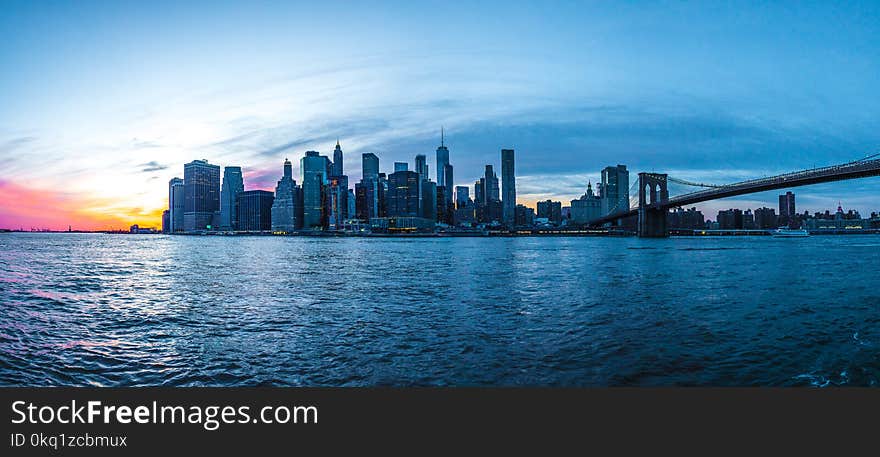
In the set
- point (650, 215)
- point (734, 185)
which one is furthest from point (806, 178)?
point (650, 215)

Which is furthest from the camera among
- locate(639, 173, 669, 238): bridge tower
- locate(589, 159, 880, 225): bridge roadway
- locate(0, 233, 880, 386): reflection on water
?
locate(639, 173, 669, 238): bridge tower

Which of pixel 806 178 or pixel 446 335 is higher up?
pixel 806 178

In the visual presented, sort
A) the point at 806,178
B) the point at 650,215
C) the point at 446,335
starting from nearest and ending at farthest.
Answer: the point at 446,335, the point at 806,178, the point at 650,215

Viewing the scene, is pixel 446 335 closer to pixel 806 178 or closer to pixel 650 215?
pixel 806 178

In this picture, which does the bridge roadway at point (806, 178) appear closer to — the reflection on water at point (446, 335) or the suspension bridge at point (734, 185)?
the suspension bridge at point (734, 185)

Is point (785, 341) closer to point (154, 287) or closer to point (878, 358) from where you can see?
point (878, 358)

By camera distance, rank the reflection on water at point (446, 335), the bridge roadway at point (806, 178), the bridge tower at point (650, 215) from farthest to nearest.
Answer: the bridge tower at point (650, 215)
the bridge roadway at point (806, 178)
the reflection on water at point (446, 335)

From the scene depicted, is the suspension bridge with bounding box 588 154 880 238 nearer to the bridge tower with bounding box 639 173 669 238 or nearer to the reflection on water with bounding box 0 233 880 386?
the bridge tower with bounding box 639 173 669 238

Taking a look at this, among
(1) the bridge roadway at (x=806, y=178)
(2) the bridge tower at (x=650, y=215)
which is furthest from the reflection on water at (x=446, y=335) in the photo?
(2) the bridge tower at (x=650, y=215)

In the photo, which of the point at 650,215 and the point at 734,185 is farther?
the point at 650,215

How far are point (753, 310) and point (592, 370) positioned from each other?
34.6 ft

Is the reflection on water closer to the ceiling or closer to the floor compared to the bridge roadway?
closer to the floor

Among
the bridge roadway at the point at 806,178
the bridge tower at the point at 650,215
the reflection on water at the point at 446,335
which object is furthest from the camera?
the bridge tower at the point at 650,215

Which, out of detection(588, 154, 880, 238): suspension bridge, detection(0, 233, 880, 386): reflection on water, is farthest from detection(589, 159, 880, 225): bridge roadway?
detection(0, 233, 880, 386): reflection on water
